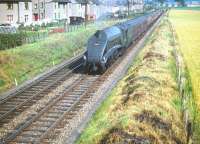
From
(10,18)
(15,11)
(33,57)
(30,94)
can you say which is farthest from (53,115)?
(15,11)

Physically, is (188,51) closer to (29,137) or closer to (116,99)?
(116,99)

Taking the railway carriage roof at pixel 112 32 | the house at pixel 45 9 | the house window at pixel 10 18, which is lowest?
the railway carriage roof at pixel 112 32

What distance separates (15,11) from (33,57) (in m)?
44.1

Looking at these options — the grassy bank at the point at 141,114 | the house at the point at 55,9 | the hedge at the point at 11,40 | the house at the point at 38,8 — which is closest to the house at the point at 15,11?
the house at the point at 38,8

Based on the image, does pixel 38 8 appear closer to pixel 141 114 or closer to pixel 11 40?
pixel 11 40

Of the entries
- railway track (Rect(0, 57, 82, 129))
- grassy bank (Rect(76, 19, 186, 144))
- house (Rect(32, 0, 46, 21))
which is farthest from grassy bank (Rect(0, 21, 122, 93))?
house (Rect(32, 0, 46, 21))

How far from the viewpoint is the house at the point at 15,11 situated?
77.8 meters

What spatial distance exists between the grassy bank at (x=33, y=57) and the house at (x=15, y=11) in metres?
30.4

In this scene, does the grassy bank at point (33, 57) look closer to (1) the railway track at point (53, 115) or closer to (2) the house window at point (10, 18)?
(1) the railway track at point (53, 115)

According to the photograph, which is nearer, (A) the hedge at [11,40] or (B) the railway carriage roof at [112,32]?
(B) the railway carriage roof at [112,32]

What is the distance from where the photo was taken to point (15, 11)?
3140 inches

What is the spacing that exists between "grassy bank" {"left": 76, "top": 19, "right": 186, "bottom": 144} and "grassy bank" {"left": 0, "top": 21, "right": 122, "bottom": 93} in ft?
29.2

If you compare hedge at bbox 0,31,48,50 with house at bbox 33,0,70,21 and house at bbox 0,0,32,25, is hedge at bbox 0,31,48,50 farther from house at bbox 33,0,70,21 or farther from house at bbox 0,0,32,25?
house at bbox 33,0,70,21

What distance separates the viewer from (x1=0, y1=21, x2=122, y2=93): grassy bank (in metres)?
31.7
